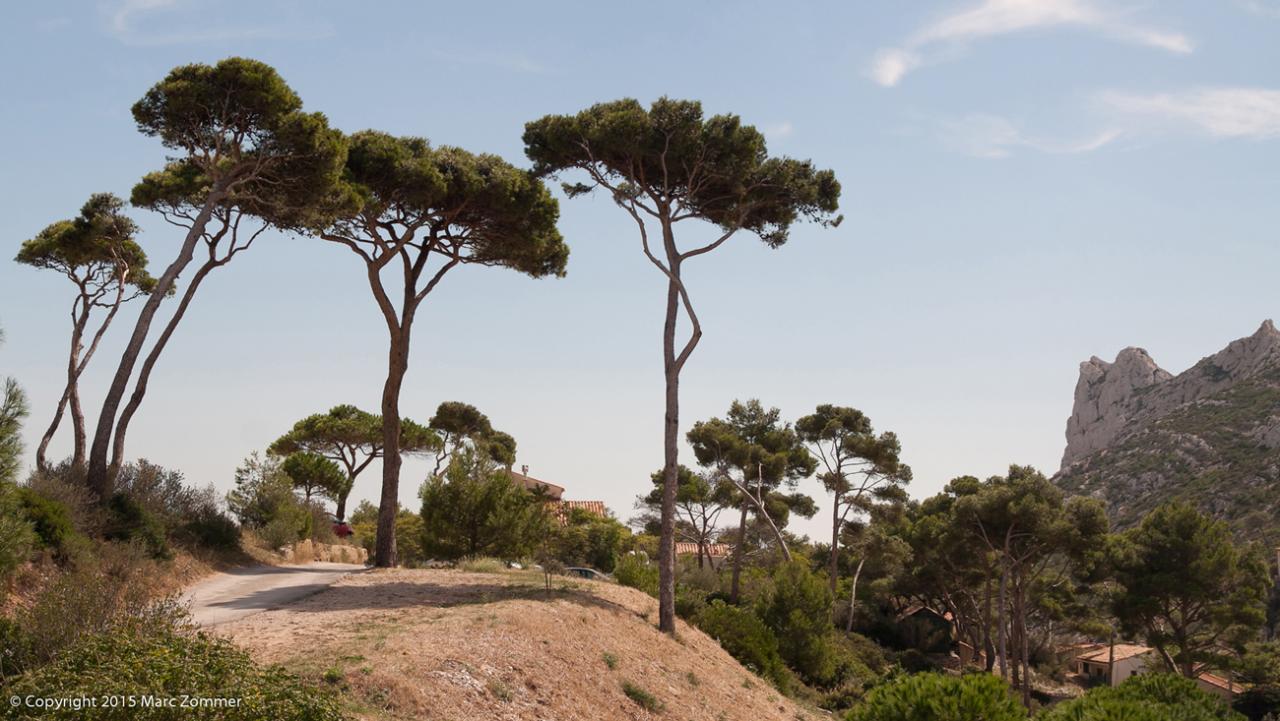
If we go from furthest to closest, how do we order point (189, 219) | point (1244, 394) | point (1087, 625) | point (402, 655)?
point (1244, 394), point (1087, 625), point (189, 219), point (402, 655)

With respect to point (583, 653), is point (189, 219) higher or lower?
higher

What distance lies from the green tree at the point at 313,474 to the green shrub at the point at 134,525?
2845 cm

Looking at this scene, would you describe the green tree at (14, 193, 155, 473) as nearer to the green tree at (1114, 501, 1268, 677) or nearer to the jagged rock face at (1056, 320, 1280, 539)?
the green tree at (1114, 501, 1268, 677)

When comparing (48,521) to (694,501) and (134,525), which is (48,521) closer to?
(134,525)

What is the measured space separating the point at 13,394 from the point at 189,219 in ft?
51.2

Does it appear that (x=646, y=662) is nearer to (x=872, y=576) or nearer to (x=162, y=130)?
(x=162, y=130)

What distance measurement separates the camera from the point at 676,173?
22.4 meters

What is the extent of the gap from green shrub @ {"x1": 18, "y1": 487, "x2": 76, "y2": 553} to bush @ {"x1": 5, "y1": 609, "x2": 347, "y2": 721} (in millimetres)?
8716

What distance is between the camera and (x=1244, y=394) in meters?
88.8

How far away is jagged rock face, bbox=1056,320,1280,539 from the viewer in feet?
230

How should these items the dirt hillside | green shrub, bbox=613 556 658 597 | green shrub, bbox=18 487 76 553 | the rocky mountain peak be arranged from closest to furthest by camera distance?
the dirt hillside → green shrub, bbox=18 487 76 553 → green shrub, bbox=613 556 658 597 → the rocky mountain peak

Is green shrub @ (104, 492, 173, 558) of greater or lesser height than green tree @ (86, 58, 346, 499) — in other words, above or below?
below

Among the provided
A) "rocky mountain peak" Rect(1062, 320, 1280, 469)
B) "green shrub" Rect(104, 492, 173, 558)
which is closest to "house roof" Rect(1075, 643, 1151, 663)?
"rocky mountain peak" Rect(1062, 320, 1280, 469)

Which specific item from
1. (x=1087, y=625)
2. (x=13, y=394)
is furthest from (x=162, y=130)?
(x=1087, y=625)
